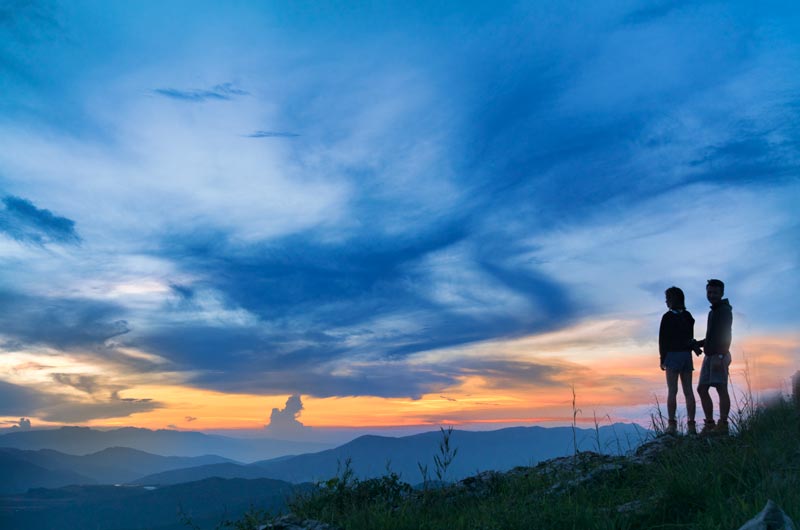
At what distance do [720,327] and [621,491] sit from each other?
472 centimetres

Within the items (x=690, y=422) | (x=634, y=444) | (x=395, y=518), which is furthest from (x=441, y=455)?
(x=690, y=422)

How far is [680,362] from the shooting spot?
11688mm

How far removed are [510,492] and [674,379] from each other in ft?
15.7

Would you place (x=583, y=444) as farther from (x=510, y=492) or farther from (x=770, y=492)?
(x=770, y=492)

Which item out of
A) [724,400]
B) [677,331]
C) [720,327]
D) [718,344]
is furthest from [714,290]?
[724,400]

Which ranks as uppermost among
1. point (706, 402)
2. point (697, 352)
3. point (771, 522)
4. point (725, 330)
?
point (725, 330)

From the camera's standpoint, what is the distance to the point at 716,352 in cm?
1110

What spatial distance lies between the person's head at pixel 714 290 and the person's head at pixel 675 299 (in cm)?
74

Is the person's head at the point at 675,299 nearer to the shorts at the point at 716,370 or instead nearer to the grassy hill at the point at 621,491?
the shorts at the point at 716,370

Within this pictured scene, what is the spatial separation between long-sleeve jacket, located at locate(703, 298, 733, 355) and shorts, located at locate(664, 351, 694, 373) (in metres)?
0.62

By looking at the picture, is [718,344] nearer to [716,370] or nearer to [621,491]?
[716,370]

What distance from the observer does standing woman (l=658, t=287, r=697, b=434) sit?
11.7 m

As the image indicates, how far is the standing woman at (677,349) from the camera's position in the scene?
1169cm

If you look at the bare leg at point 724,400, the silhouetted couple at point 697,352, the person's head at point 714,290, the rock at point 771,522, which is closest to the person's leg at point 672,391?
the silhouetted couple at point 697,352
